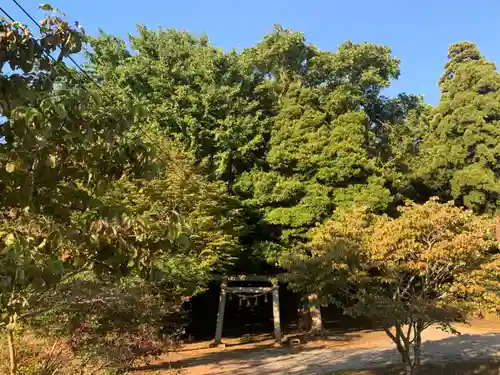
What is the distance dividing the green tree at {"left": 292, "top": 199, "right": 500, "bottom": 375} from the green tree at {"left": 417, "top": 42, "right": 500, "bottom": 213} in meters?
12.6

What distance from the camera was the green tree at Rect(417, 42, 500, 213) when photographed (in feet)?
67.3

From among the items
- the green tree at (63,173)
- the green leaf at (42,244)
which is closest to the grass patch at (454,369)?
the green tree at (63,173)

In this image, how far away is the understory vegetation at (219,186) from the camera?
2635 mm

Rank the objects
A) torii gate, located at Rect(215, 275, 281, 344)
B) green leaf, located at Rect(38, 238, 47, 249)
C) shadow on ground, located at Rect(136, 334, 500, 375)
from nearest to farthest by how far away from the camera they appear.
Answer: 1. green leaf, located at Rect(38, 238, 47, 249)
2. shadow on ground, located at Rect(136, 334, 500, 375)
3. torii gate, located at Rect(215, 275, 281, 344)

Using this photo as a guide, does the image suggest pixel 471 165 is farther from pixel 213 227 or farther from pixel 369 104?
pixel 213 227

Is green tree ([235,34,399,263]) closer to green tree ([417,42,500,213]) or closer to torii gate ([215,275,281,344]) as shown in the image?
torii gate ([215,275,281,344])

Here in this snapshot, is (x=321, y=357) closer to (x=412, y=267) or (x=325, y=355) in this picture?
(x=325, y=355)

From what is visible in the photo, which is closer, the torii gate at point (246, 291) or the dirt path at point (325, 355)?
the dirt path at point (325, 355)

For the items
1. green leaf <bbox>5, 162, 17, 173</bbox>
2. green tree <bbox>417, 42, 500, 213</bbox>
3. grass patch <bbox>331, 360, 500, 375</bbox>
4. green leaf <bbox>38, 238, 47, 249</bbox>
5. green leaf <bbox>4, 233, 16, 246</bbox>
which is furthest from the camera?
green tree <bbox>417, 42, 500, 213</bbox>

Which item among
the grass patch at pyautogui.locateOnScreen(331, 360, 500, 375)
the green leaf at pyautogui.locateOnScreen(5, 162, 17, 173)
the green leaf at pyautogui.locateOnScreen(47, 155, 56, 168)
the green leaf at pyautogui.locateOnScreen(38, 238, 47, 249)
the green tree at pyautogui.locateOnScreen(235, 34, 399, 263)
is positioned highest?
the green tree at pyautogui.locateOnScreen(235, 34, 399, 263)

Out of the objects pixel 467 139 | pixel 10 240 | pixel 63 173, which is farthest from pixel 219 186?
pixel 10 240

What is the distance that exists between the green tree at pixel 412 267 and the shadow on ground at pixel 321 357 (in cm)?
400

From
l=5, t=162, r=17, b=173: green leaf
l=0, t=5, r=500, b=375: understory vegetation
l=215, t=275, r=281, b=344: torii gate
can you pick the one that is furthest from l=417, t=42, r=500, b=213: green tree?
l=5, t=162, r=17, b=173: green leaf

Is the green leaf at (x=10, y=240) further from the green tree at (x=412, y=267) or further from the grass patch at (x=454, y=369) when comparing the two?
the grass patch at (x=454, y=369)
